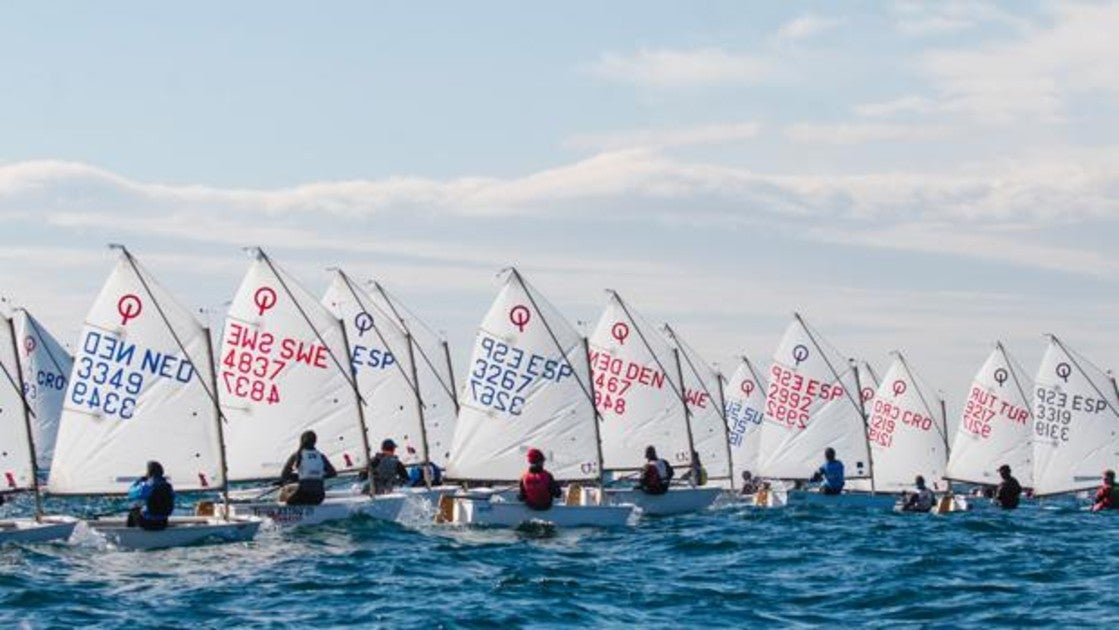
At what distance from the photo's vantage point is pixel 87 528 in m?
35.5

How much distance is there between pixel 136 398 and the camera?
3888 centimetres

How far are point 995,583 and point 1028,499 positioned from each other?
1687 inches

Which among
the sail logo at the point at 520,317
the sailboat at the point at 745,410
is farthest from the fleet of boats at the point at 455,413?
the sailboat at the point at 745,410

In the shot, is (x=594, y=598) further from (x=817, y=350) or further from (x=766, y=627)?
(x=817, y=350)

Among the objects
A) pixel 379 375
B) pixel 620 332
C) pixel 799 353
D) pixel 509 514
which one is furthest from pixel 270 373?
pixel 799 353

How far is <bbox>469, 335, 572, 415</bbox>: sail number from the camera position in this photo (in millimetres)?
47250

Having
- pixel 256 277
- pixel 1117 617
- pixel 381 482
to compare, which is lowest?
pixel 1117 617

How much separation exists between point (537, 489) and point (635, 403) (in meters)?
15.6

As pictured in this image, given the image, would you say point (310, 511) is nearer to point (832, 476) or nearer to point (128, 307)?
point (128, 307)

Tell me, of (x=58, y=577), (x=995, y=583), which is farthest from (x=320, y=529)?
(x=995, y=583)

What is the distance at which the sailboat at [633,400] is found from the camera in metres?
56.9

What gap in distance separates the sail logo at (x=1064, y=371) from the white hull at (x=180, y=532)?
125 feet

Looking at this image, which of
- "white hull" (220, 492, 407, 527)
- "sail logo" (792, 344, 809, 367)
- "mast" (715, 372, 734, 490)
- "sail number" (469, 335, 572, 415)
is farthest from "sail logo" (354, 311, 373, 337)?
"sail logo" (792, 344, 809, 367)

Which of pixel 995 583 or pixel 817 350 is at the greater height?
pixel 817 350
